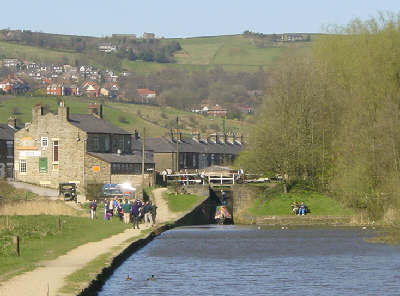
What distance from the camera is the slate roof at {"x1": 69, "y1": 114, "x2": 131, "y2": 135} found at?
10462cm

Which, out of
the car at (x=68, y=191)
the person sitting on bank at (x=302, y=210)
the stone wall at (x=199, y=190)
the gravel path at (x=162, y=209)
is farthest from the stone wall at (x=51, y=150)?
the person sitting on bank at (x=302, y=210)

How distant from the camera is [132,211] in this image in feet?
204

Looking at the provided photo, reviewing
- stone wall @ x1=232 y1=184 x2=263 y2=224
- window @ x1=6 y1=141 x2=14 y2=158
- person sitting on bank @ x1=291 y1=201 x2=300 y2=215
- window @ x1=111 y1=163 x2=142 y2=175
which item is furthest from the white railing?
window @ x1=6 y1=141 x2=14 y2=158

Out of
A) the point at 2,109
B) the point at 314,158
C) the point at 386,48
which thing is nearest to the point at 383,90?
the point at 386,48

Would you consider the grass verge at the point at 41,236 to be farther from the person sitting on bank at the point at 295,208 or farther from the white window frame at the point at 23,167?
the white window frame at the point at 23,167

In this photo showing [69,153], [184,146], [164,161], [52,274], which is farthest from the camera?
[184,146]

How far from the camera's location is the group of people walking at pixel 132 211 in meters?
62.3

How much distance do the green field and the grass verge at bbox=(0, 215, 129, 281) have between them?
18861mm

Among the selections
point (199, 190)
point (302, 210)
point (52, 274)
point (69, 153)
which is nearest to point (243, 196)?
point (199, 190)

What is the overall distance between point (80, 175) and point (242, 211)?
21548mm

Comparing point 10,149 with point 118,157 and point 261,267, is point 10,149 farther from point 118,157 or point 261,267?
point 261,267

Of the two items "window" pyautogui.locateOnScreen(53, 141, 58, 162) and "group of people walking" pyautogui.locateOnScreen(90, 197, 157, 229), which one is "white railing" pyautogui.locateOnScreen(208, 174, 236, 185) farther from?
"group of people walking" pyautogui.locateOnScreen(90, 197, 157, 229)

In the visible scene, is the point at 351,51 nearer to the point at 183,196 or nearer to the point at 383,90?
the point at 383,90

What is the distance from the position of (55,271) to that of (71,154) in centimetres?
6990
